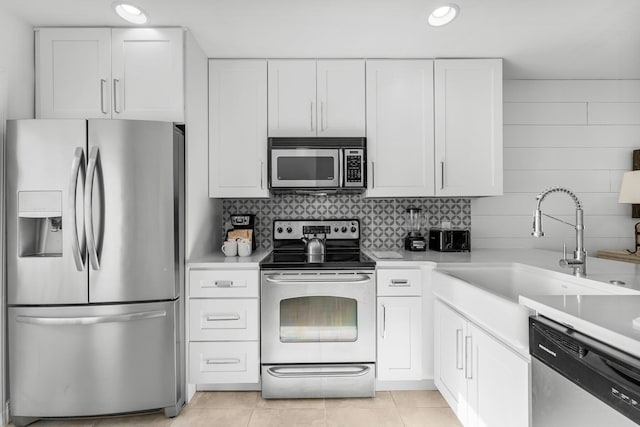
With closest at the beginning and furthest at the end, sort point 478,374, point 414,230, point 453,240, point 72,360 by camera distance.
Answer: point 478,374 < point 72,360 < point 453,240 < point 414,230

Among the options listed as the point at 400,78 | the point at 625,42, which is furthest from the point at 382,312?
the point at 625,42

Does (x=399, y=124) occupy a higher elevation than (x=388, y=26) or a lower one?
lower

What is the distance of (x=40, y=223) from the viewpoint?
2156 mm

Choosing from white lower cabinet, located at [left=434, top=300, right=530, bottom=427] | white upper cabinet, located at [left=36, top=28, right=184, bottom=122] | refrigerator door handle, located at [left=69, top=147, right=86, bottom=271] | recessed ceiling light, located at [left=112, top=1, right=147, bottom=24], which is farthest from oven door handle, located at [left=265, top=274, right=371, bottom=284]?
recessed ceiling light, located at [left=112, top=1, right=147, bottom=24]

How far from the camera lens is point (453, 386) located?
2016 millimetres

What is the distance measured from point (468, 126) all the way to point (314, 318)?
1708 millimetres

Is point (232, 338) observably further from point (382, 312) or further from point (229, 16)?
point (229, 16)

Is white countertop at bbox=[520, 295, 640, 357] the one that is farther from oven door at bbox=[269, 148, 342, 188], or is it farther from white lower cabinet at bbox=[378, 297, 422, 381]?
oven door at bbox=[269, 148, 342, 188]

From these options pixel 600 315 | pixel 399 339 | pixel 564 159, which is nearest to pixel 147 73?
pixel 399 339

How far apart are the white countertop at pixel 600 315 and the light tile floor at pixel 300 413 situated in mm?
1266

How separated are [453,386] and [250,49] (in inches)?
94.2

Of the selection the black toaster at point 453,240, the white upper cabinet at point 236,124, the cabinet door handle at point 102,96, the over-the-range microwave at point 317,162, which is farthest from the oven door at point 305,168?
the cabinet door handle at point 102,96

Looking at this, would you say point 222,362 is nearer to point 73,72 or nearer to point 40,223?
point 40,223

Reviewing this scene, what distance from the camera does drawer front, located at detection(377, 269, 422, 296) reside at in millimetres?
2439
